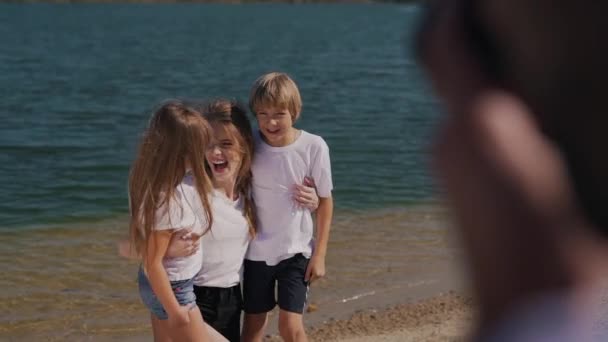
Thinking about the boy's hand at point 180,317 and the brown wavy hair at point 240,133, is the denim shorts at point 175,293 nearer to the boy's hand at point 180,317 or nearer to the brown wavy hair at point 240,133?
the boy's hand at point 180,317

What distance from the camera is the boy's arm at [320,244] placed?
4426 mm

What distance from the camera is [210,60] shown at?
105 ft

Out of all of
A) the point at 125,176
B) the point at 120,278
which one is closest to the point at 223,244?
the point at 120,278

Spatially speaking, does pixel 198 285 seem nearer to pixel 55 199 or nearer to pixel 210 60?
pixel 55 199

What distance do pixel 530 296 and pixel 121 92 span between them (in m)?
21.7

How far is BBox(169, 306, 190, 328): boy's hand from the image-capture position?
394 centimetres

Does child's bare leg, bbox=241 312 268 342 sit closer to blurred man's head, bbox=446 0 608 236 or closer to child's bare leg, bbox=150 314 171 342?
child's bare leg, bbox=150 314 171 342

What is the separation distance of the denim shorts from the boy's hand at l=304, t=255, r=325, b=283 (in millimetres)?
581

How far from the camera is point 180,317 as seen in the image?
3957 millimetres

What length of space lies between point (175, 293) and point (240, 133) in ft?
2.37

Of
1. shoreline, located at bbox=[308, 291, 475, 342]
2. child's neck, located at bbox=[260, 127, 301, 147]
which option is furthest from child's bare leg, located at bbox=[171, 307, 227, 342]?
shoreline, located at bbox=[308, 291, 475, 342]

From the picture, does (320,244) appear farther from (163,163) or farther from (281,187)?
(163,163)

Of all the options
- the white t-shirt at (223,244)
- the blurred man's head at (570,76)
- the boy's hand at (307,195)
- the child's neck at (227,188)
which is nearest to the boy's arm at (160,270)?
the white t-shirt at (223,244)

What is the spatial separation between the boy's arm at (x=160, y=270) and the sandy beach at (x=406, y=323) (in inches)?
82.4
